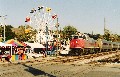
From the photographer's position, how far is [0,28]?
86188 millimetres

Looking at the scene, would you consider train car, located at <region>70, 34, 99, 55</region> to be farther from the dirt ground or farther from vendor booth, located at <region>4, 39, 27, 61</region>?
the dirt ground

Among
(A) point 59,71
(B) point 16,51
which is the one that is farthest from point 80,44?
(A) point 59,71

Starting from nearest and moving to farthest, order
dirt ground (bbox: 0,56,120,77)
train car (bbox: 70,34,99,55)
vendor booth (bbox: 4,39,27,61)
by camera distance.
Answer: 1. dirt ground (bbox: 0,56,120,77)
2. vendor booth (bbox: 4,39,27,61)
3. train car (bbox: 70,34,99,55)

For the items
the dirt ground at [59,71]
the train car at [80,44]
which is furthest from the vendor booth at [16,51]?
the dirt ground at [59,71]

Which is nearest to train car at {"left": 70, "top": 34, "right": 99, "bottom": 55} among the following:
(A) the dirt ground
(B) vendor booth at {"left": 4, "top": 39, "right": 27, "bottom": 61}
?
(B) vendor booth at {"left": 4, "top": 39, "right": 27, "bottom": 61}

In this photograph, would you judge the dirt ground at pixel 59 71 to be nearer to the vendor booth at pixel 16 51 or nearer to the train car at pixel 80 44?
the vendor booth at pixel 16 51

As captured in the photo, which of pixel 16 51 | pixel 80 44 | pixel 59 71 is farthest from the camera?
pixel 80 44

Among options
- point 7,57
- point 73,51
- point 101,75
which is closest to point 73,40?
point 73,51

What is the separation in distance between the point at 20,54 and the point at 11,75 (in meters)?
20.3

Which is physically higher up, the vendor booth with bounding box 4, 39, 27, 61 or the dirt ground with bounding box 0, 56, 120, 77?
the vendor booth with bounding box 4, 39, 27, 61

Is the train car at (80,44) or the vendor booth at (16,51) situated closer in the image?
the vendor booth at (16,51)

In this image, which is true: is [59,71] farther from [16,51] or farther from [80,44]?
[80,44]

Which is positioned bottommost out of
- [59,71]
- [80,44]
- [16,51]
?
[59,71]

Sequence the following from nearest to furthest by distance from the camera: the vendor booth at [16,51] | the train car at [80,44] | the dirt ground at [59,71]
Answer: the dirt ground at [59,71] < the vendor booth at [16,51] < the train car at [80,44]
